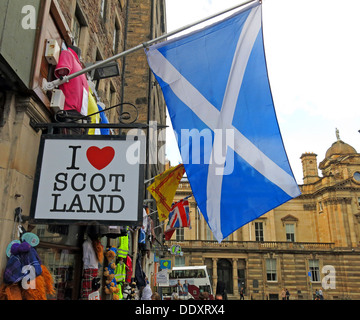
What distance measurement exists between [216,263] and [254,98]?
4805cm

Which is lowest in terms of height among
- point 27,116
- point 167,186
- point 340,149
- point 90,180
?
point 90,180

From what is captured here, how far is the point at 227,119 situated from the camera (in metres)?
5.44

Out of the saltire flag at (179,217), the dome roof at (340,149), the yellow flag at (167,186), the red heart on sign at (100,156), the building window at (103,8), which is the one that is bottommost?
the red heart on sign at (100,156)

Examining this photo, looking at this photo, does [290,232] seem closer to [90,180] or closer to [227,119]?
[227,119]

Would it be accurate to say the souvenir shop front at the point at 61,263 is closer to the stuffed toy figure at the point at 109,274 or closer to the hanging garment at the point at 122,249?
the stuffed toy figure at the point at 109,274

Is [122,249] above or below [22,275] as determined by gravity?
above

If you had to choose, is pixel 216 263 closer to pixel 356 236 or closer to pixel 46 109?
pixel 356 236

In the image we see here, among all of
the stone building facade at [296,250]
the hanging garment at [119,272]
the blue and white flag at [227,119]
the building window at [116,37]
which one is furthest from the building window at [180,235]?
the blue and white flag at [227,119]

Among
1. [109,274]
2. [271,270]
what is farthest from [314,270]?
[109,274]

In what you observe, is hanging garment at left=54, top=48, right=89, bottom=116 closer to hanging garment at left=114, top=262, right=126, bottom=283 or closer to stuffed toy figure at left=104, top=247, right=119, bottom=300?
stuffed toy figure at left=104, top=247, right=119, bottom=300

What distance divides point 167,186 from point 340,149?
5726 centimetres

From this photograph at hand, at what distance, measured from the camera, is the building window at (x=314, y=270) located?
50.2 meters

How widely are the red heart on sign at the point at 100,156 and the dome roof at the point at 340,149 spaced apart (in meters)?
60.0

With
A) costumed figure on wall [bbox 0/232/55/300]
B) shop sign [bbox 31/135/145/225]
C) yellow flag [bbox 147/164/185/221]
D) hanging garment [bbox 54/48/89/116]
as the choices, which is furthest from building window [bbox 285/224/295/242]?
costumed figure on wall [bbox 0/232/55/300]
